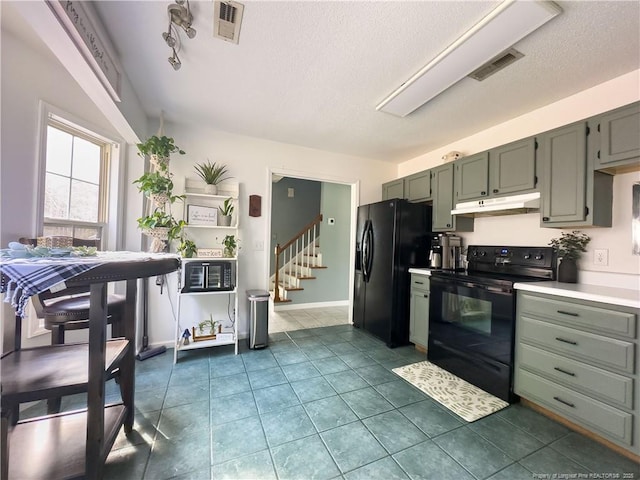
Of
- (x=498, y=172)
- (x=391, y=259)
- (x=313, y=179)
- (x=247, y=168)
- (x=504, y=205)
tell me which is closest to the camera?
(x=504, y=205)

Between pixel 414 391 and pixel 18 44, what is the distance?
380cm

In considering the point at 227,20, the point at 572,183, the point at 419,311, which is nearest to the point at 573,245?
the point at 572,183

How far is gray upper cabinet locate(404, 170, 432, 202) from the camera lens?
10.5ft

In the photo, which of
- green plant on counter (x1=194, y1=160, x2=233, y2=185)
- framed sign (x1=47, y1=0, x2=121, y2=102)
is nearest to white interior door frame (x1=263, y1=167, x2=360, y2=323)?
green plant on counter (x1=194, y1=160, x2=233, y2=185)

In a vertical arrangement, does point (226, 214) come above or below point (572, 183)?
below

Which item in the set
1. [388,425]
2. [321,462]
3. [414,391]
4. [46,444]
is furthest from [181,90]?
[414,391]

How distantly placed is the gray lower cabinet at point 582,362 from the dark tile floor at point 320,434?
17cm

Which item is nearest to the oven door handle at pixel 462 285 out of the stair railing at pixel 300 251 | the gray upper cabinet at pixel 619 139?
the gray upper cabinet at pixel 619 139

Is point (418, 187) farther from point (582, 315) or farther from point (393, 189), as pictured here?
point (582, 315)

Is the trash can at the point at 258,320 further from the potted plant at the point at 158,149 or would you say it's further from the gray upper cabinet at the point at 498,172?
the gray upper cabinet at the point at 498,172

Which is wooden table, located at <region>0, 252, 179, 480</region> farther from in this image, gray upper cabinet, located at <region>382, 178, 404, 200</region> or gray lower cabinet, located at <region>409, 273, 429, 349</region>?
gray upper cabinet, located at <region>382, 178, 404, 200</region>

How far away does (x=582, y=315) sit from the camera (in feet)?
5.38

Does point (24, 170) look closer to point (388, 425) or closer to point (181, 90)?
point (181, 90)

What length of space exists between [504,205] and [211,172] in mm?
3002
